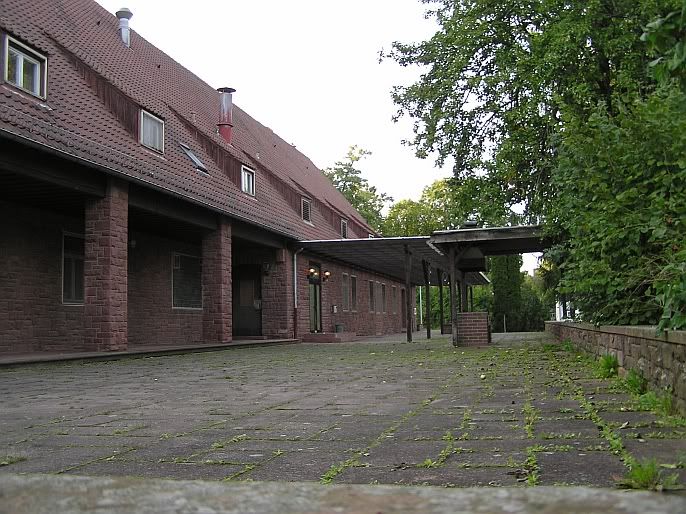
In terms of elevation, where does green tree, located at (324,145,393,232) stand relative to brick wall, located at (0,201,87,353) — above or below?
above

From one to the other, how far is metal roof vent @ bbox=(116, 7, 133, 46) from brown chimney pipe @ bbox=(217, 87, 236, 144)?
149 inches

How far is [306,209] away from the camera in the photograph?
25094mm

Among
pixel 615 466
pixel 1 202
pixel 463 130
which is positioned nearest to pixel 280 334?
pixel 463 130

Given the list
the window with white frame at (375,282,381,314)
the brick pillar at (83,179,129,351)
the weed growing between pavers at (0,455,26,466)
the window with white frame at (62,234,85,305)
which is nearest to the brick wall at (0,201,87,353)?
the window with white frame at (62,234,85,305)

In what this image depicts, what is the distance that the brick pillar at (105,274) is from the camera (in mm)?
12102

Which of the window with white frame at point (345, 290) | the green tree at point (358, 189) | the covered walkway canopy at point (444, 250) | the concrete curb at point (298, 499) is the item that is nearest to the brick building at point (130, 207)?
the window with white frame at point (345, 290)

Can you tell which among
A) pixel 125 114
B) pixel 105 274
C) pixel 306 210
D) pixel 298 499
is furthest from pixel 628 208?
pixel 306 210

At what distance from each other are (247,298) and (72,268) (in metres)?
7.84

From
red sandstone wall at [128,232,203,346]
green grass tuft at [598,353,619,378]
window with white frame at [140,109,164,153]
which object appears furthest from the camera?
red sandstone wall at [128,232,203,346]

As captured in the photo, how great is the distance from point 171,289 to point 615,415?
14830 millimetres

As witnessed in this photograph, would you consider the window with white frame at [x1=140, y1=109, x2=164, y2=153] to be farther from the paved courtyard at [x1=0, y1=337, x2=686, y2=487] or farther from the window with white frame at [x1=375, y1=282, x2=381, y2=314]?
the window with white frame at [x1=375, y1=282, x2=381, y2=314]

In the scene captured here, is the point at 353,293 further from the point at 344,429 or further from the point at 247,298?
the point at 344,429

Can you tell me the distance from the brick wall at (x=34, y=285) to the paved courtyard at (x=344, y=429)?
4493mm

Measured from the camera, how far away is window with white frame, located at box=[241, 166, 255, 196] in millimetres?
19948
